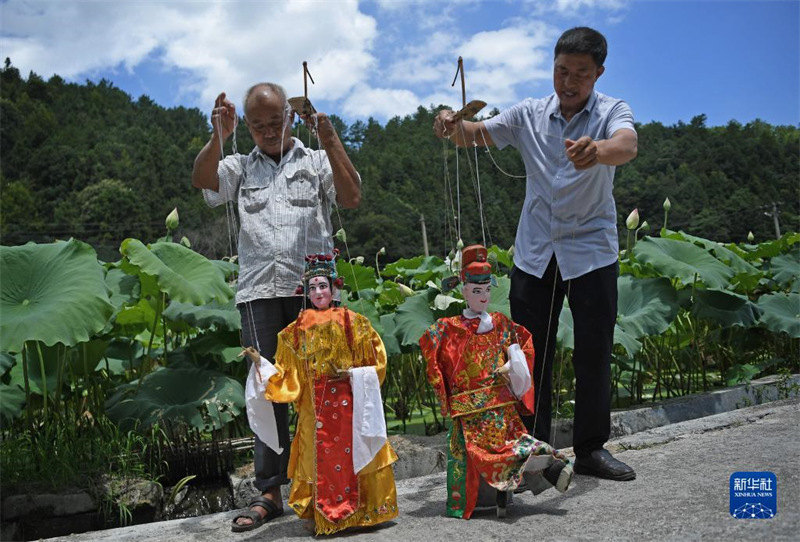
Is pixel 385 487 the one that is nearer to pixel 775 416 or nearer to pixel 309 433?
pixel 309 433

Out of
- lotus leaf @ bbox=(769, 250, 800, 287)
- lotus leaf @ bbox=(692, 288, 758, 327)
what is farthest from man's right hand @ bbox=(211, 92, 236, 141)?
lotus leaf @ bbox=(769, 250, 800, 287)

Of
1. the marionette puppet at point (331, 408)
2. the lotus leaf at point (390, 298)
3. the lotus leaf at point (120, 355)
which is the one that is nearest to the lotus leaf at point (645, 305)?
the lotus leaf at point (390, 298)

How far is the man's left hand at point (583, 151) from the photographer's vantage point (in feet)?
8.95

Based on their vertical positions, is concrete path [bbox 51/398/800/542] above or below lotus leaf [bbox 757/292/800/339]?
below

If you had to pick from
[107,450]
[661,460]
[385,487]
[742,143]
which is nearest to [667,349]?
[661,460]

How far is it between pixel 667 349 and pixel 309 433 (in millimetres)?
3552

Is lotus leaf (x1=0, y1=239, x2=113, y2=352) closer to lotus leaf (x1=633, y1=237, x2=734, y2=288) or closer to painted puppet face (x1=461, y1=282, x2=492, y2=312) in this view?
painted puppet face (x1=461, y1=282, x2=492, y2=312)

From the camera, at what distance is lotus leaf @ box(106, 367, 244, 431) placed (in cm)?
372

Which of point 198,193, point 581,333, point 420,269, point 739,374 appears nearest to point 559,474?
point 581,333

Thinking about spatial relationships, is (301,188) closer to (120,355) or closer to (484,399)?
(484,399)

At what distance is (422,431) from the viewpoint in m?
4.79

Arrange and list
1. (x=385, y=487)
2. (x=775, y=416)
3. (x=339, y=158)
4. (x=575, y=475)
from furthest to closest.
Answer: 1. (x=775, y=416)
2. (x=575, y=475)
3. (x=339, y=158)
4. (x=385, y=487)

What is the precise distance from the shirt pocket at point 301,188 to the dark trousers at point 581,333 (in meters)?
0.95

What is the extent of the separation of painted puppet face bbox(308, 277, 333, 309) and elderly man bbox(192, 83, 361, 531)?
16 centimetres
